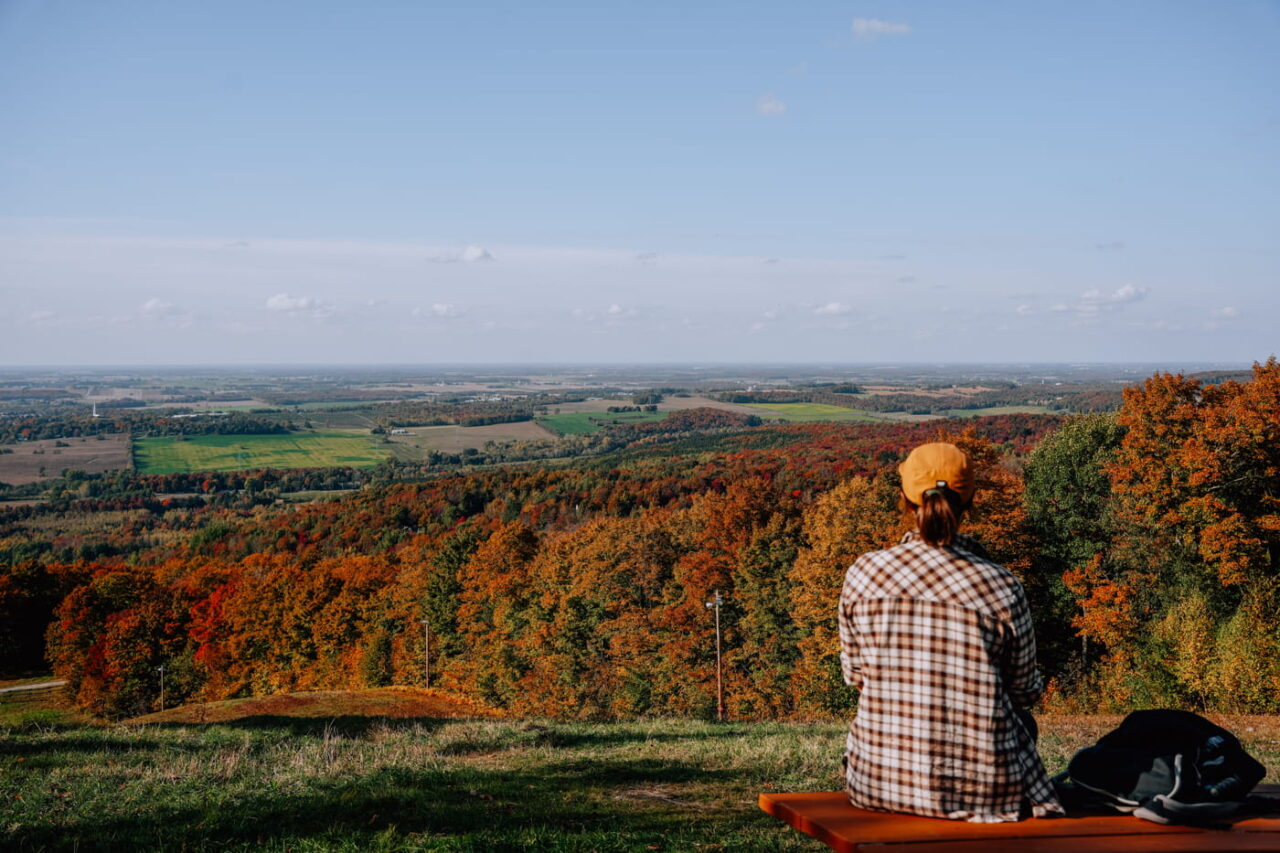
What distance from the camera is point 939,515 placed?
4203 millimetres

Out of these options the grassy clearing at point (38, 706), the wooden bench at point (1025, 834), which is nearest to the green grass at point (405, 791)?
the wooden bench at point (1025, 834)

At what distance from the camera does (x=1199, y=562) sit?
3191cm

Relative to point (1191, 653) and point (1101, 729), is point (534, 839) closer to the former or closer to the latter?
point (1101, 729)

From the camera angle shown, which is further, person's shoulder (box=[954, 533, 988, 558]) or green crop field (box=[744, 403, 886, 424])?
green crop field (box=[744, 403, 886, 424])

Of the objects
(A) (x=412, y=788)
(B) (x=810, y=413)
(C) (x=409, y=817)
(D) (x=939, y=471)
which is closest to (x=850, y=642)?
(D) (x=939, y=471)

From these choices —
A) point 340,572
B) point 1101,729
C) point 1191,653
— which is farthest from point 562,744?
point 340,572

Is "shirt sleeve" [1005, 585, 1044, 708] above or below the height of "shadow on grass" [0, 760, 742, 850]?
above

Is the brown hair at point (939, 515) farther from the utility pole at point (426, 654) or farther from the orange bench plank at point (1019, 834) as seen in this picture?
the utility pole at point (426, 654)

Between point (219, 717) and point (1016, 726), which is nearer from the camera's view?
point (1016, 726)

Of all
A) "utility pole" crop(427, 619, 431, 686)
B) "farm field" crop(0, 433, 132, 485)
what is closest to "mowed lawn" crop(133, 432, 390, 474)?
"farm field" crop(0, 433, 132, 485)

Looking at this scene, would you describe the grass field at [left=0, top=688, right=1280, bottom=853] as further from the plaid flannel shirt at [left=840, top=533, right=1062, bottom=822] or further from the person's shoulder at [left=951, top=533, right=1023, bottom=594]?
the person's shoulder at [left=951, top=533, right=1023, bottom=594]

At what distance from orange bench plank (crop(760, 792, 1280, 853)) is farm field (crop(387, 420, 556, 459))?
16407 centimetres

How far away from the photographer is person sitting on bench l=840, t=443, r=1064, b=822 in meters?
4.11

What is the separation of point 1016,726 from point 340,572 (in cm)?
7241
